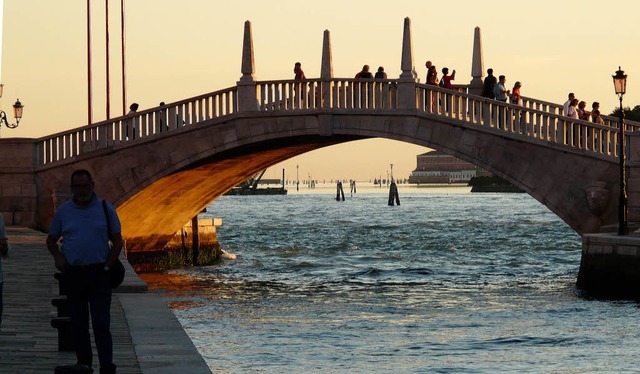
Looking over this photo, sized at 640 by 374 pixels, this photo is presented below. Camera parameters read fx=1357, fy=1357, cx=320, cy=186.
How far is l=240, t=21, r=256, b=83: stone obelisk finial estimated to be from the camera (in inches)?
1259

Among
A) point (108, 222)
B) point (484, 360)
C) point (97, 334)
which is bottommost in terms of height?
point (484, 360)

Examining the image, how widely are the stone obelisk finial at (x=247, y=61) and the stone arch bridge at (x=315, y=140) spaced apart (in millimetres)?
33

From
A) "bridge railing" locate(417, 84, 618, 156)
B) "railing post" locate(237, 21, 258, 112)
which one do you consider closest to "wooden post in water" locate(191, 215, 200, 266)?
"railing post" locate(237, 21, 258, 112)

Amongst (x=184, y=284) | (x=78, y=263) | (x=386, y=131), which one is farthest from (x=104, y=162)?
(x=78, y=263)

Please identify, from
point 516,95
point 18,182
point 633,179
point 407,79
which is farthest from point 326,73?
point 18,182

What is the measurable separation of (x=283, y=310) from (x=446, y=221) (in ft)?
206

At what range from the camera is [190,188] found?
36969 millimetres

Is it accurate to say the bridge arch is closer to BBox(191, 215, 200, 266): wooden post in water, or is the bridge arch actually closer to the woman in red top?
the woman in red top

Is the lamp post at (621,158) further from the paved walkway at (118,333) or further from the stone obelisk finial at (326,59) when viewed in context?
the paved walkway at (118,333)

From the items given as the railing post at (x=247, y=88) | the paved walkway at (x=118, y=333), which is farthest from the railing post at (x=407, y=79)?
the paved walkway at (x=118, y=333)

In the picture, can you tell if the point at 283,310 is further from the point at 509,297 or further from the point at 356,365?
the point at 356,365

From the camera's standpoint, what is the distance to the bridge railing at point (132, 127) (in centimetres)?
3225

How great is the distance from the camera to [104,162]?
3303 centimetres

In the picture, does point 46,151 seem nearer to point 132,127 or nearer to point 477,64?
point 132,127
